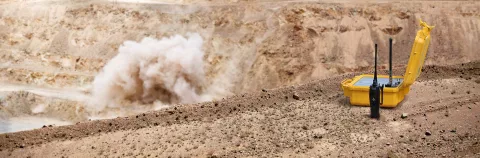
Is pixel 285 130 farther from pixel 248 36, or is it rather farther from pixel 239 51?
pixel 248 36

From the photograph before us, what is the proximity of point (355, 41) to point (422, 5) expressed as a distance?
3.01m

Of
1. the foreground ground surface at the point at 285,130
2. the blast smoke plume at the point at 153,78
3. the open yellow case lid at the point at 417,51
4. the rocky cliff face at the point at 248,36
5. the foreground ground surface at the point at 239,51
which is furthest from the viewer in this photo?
the rocky cliff face at the point at 248,36

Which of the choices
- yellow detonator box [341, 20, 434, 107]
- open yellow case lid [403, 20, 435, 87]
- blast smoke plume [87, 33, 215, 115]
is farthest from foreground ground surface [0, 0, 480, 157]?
open yellow case lid [403, 20, 435, 87]

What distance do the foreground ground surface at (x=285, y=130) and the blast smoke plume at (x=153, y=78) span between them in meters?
8.81

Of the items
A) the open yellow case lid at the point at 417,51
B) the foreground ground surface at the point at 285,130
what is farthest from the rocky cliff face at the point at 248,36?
the open yellow case lid at the point at 417,51

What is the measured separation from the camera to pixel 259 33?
19.9 metres

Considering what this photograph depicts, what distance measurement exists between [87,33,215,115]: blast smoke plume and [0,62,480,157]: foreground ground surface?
8814 mm

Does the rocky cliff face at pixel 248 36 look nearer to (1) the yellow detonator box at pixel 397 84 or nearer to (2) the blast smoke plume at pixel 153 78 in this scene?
(2) the blast smoke plume at pixel 153 78

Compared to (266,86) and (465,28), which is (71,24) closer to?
(266,86)

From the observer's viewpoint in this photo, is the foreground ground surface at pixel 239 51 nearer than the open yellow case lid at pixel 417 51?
No

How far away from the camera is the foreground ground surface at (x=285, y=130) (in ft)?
25.3

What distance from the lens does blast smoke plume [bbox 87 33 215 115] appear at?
18750 mm

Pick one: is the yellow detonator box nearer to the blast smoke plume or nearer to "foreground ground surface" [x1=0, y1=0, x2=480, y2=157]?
"foreground ground surface" [x1=0, y1=0, x2=480, y2=157]

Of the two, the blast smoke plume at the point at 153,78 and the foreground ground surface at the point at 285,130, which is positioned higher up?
the foreground ground surface at the point at 285,130
